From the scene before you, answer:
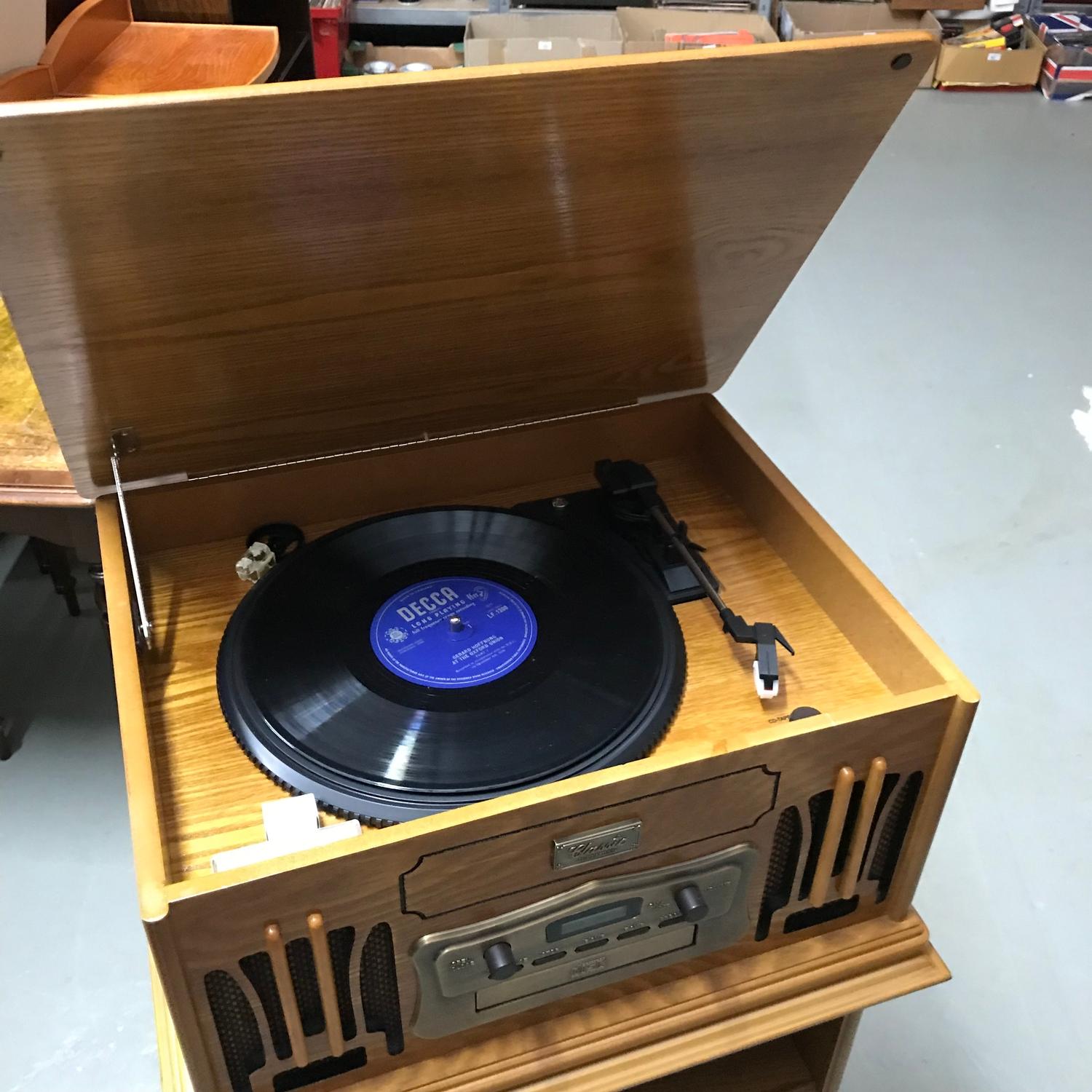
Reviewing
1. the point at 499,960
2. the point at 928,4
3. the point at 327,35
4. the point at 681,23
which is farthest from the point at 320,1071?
the point at 928,4

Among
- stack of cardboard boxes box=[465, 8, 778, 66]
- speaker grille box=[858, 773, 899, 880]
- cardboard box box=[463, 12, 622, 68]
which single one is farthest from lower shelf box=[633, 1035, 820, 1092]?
cardboard box box=[463, 12, 622, 68]

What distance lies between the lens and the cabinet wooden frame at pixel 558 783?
0.76 metres

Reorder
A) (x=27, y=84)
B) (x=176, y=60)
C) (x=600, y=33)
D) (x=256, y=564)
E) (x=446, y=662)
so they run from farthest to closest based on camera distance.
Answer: (x=600, y=33)
(x=176, y=60)
(x=27, y=84)
(x=256, y=564)
(x=446, y=662)

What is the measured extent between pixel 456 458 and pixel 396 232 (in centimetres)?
42

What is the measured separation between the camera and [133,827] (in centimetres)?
78

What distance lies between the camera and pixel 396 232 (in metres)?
0.87

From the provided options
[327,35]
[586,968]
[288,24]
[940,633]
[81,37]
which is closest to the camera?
[586,968]

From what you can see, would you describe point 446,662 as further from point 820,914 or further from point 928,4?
point 928,4

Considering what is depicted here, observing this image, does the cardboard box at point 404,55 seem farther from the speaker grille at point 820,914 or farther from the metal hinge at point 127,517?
the speaker grille at point 820,914

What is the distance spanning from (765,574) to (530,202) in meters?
0.52

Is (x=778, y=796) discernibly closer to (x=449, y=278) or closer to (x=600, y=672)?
(x=600, y=672)

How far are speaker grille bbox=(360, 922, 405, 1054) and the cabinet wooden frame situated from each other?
0.04 ft

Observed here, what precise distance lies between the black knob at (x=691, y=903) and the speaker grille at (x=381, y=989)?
252 mm

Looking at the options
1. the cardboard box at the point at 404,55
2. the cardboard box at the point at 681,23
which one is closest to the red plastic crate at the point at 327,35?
the cardboard box at the point at 404,55
